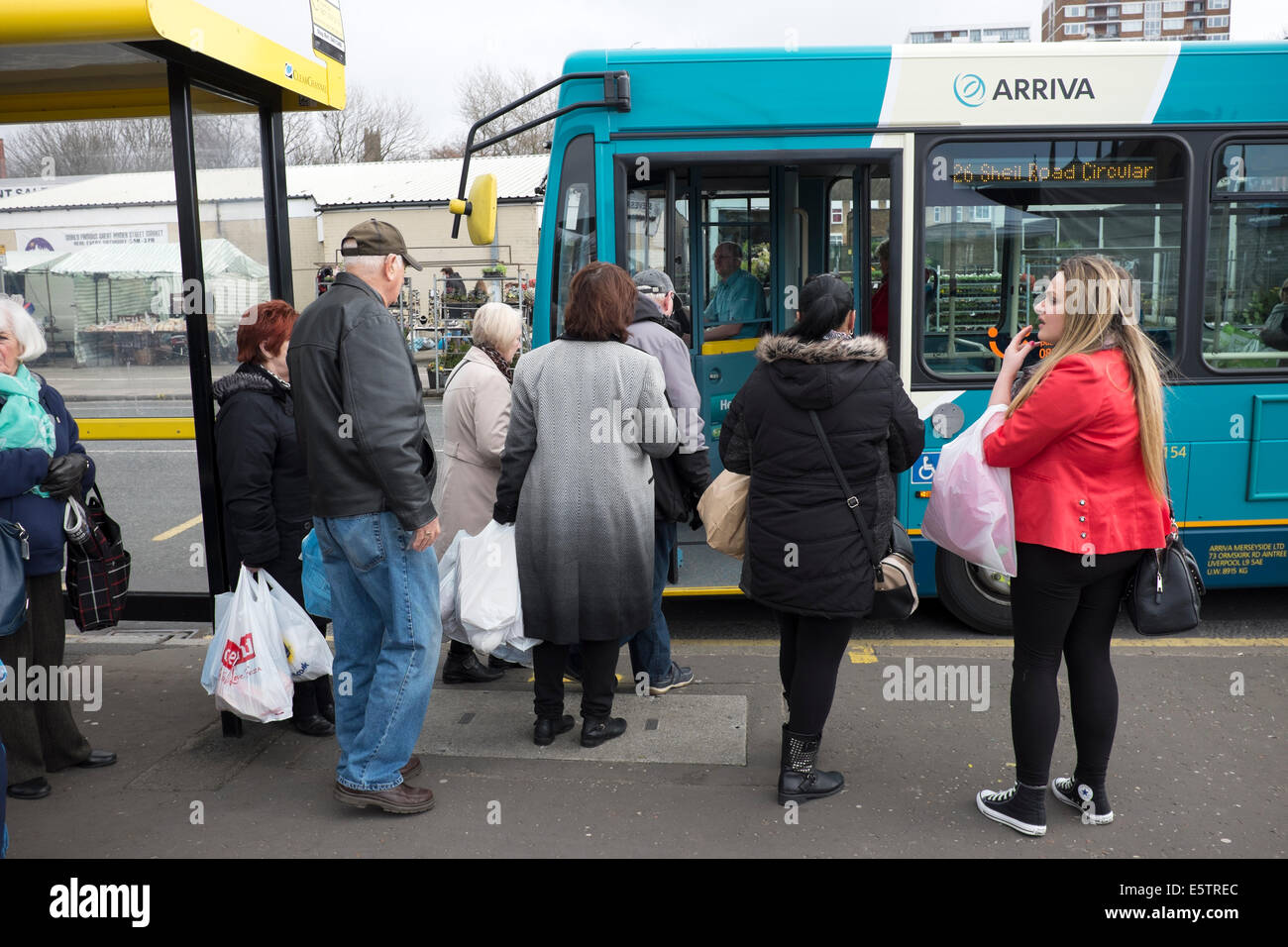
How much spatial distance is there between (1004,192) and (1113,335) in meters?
2.17

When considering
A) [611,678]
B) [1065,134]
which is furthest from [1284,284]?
[611,678]

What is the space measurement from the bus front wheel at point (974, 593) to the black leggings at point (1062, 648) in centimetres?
200

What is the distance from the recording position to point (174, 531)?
26.5 feet

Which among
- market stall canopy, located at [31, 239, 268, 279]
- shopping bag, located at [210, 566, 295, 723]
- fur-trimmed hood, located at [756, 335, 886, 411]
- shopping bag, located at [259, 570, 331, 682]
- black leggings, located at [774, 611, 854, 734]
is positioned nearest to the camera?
fur-trimmed hood, located at [756, 335, 886, 411]

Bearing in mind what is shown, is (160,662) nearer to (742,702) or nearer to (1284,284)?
(742,702)

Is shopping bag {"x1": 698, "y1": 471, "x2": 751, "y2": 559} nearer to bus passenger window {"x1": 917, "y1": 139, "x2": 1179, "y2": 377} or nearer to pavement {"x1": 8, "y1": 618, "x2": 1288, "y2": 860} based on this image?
pavement {"x1": 8, "y1": 618, "x2": 1288, "y2": 860}

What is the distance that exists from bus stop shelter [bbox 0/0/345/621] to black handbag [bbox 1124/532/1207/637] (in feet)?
11.0

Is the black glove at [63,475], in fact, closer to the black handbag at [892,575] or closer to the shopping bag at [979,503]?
the black handbag at [892,575]

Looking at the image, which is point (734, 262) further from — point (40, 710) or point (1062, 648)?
point (40, 710)

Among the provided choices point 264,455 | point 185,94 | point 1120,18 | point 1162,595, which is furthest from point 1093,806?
point 1120,18

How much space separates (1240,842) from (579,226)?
12.2 feet

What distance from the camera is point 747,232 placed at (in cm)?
592

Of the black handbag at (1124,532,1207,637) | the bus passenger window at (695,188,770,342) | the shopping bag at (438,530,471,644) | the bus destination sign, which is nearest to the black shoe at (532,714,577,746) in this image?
the shopping bag at (438,530,471,644)

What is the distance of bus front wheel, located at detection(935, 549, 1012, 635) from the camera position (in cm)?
534
